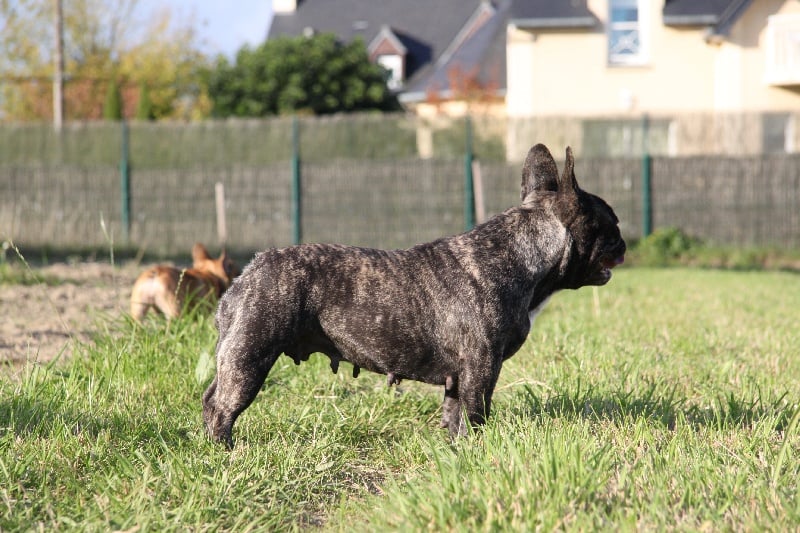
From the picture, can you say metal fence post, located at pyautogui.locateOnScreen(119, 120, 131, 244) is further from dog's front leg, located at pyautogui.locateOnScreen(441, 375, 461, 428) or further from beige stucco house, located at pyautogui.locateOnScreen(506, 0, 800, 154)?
dog's front leg, located at pyautogui.locateOnScreen(441, 375, 461, 428)

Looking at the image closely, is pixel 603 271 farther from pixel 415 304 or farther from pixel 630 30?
pixel 630 30

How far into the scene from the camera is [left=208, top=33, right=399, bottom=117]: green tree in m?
34.9

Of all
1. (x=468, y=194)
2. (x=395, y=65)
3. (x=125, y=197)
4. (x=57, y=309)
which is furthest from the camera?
(x=395, y=65)

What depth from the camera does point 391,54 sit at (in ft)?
138

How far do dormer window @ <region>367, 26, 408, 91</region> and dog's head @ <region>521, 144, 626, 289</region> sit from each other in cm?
3730

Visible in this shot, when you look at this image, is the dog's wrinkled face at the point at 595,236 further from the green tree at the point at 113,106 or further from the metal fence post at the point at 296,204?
the green tree at the point at 113,106

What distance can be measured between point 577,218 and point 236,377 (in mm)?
1825

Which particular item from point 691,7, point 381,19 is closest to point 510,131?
point 691,7

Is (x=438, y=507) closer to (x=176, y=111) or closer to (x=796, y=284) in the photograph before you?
(x=796, y=284)

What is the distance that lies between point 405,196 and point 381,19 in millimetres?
27361

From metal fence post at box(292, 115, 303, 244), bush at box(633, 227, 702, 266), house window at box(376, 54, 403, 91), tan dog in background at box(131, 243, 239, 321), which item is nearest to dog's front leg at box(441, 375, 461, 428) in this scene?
tan dog in background at box(131, 243, 239, 321)

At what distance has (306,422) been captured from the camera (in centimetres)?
527

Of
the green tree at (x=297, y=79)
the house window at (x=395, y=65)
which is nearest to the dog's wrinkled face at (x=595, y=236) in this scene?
the green tree at (x=297, y=79)

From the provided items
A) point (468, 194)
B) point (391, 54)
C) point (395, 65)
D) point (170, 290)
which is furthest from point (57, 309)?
point (395, 65)
